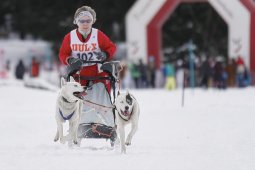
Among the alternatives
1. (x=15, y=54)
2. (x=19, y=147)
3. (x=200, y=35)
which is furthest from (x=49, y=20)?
(x=19, y=147)

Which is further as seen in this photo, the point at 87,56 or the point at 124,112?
the point at 87,56

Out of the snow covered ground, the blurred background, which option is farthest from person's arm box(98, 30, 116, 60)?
the blurred background

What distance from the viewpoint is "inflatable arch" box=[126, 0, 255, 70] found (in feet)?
83.9

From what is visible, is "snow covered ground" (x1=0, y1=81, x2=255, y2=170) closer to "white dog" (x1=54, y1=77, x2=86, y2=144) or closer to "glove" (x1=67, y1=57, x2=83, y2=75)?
"white dog" (x1=54, y1=77, x2=86, y2=144)

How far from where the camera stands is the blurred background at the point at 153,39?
2539 cm

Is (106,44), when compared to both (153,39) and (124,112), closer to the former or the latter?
(124,112)

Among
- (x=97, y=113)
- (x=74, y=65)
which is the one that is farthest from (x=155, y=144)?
(x=74, y=65)

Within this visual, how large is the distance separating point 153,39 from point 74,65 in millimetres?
19377

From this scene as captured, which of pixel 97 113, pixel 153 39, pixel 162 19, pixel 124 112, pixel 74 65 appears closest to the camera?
pixel 124 112

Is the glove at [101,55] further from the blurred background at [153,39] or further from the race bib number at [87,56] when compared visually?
the blurred background at [153,39]

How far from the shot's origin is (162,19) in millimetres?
27516

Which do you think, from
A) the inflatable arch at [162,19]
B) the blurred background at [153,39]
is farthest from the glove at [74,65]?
the inflatable arch at [162,19]

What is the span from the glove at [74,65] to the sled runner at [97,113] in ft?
1.07

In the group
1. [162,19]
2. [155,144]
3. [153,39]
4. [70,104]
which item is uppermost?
[162,19]
